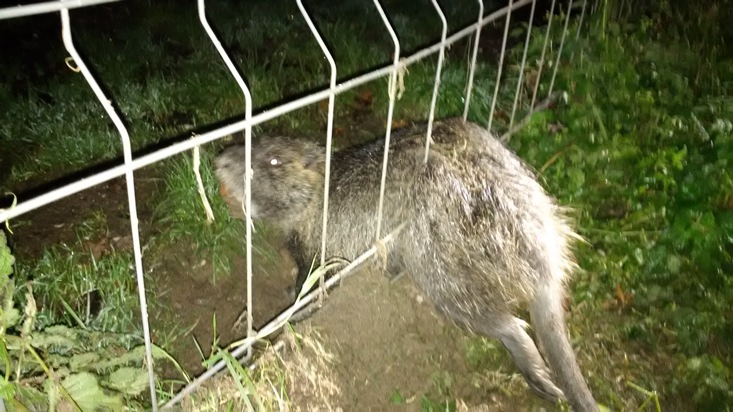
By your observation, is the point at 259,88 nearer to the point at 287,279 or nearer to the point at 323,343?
the point at 287,279

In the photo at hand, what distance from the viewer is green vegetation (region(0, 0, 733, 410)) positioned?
2523 millimetres

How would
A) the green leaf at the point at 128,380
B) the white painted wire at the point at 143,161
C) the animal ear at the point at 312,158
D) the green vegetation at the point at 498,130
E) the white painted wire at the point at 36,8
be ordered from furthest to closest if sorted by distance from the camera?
1. the animal ear at the point at 312,158
2. the green vegetation at the point at 498,130
3. the green leaf at the point at 128,380
4. the white painted wire at the point at 143,161
5. the white painted wire at the point at 36,8

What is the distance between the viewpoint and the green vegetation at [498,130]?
2523mm

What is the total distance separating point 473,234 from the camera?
2.44 meters

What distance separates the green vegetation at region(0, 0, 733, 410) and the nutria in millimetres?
225

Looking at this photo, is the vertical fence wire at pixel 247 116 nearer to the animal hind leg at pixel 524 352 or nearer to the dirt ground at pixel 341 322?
the dirt ground at pixel 341 322

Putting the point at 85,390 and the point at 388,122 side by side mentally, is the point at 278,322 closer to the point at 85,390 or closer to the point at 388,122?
the point at 85,390

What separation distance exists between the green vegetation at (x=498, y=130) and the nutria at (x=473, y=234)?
23 cm

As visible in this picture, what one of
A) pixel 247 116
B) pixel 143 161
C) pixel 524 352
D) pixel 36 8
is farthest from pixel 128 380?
pixel 524 352

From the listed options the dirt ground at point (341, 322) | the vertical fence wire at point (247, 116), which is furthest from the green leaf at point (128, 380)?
the dirt ground at point (341, 322)

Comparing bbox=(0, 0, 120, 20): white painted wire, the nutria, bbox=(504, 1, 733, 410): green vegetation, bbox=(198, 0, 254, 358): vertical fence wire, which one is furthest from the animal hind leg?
bbox=(0, 0, 120, 20): white painted wire

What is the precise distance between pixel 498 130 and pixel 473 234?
5.03 feet

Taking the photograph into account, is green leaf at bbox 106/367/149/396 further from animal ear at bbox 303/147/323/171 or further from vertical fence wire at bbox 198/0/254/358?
animal ear at bbox 303/147/323/171

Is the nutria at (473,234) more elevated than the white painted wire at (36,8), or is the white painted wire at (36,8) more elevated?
the white painted wire at (36,8)
